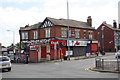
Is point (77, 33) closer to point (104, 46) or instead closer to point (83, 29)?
point (83, 29)

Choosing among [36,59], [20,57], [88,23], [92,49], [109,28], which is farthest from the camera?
[109,28]

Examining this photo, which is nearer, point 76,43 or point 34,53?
point 34,53

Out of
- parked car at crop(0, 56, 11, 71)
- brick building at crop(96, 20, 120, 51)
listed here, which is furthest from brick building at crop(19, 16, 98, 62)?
parked car at crop(0, 56, 11, 71)

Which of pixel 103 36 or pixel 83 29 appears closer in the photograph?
pixel 83 29

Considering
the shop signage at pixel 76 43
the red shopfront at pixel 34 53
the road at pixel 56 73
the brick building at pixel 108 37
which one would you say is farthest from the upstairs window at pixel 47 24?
the brick building at pixel 108 37

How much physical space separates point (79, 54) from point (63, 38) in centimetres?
639

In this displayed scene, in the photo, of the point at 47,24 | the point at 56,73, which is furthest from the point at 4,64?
the point at 47,24

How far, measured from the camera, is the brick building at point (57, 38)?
124 feet

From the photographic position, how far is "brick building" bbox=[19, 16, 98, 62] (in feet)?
124

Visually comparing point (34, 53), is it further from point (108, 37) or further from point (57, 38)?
point (108, 37)

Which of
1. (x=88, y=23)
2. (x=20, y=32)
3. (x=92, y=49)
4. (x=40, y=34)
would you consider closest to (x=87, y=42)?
(x=92, y=49)

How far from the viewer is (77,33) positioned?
151 ft

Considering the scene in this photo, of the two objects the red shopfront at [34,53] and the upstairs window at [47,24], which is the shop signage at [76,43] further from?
the red shopfront at [34,53]

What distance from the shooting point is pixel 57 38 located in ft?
134
